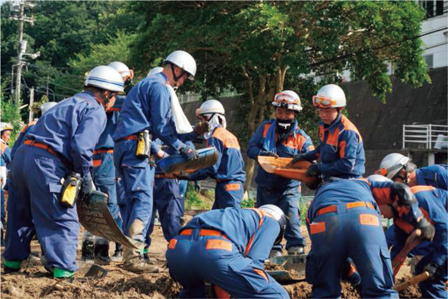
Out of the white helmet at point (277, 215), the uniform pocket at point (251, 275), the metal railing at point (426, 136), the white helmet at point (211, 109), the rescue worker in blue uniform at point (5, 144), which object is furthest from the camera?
the metal railing at point (426, 136)

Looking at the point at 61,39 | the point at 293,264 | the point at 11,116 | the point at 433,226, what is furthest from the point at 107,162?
the point at 61,39

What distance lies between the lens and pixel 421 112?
31.4 metres

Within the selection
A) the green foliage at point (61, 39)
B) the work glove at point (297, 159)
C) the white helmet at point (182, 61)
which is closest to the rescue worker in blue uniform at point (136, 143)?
the white helmet at point (182, 61)

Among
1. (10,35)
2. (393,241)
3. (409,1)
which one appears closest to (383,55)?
(409,1)

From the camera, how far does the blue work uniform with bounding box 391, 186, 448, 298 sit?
6977mm

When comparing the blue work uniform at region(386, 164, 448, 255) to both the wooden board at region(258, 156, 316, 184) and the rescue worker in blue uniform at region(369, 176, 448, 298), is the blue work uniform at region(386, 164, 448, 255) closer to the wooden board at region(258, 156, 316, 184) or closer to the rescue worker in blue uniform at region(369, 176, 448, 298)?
the rescue worker in blue uniform at region(369, 176, 448, 298)

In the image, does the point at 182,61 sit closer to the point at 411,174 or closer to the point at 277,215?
the point at 277,215

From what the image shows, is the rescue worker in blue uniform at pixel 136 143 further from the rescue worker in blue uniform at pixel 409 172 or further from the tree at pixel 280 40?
the tree at pixel 280 40

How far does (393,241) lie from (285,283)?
143cm

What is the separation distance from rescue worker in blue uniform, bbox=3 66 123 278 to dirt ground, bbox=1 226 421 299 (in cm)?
29

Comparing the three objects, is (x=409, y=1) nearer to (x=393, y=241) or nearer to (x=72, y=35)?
(x=393, y=241)

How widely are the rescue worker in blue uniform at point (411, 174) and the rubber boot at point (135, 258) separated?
2702 mm

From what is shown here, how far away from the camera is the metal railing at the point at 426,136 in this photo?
2697cm

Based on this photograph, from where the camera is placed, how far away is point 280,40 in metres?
19.0
